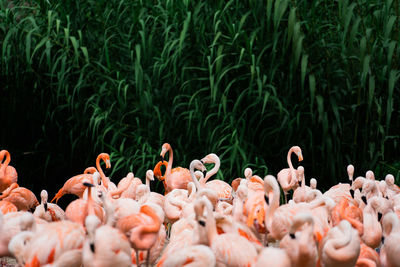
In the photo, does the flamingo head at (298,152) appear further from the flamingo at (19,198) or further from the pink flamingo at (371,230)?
the flamingo at (19,198)

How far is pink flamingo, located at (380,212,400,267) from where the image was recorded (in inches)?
168

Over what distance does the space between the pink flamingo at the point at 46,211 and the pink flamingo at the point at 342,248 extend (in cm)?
228

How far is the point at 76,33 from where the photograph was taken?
7.27 meters

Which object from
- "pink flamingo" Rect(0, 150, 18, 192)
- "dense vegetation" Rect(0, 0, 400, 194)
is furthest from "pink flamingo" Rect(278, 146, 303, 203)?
"pink flamingo" Rect(0, 150, 18, 192)

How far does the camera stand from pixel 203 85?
22.3ft

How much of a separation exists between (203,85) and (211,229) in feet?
9.87

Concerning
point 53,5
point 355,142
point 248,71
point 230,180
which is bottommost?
point 230,180

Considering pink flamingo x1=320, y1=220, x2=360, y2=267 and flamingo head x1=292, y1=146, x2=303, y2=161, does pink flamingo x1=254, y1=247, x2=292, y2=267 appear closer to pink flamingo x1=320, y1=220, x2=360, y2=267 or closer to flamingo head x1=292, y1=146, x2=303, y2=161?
pink flamingo x1=320, y1=220, x2=360, y2=267

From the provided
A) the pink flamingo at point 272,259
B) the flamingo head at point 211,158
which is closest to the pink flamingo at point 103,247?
the pink flamingo at point 272,259

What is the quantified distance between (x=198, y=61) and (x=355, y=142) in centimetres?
174

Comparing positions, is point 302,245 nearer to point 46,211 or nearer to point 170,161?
point 46,211

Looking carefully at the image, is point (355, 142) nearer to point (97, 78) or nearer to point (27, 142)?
point (97, 78)

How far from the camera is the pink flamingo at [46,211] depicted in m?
5.22

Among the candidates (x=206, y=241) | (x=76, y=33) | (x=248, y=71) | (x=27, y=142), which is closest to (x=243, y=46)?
(x=248, y=71)
